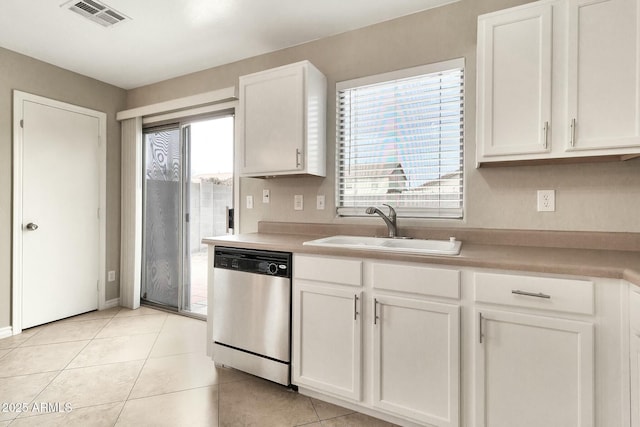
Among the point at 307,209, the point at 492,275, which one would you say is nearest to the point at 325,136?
the point at 307,209

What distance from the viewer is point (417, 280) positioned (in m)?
1.57

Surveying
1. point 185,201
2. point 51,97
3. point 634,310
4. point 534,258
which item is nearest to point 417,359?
point 534,258

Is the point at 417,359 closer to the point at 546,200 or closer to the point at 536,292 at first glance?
the point at 536,292

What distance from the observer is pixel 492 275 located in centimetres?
143

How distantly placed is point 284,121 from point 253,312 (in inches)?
51.8

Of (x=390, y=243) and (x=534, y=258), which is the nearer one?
(x=534, y=258)

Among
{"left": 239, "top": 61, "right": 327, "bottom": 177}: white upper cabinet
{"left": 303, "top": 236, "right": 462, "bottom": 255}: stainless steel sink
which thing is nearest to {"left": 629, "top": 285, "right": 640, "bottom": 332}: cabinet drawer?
{"left": 303, "top": 236, "right": 462, "bottom": 255}: stainless steel sink

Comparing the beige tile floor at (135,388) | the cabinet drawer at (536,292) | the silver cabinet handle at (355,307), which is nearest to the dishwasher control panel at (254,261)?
the silver cabinet handle at (355,307)

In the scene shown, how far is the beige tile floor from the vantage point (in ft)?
5.71

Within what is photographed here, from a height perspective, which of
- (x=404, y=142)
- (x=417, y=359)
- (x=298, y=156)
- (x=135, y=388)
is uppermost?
(x=404, y=142)

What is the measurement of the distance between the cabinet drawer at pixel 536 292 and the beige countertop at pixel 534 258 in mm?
44

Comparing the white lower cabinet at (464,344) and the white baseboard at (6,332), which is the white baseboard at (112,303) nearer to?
the white baseboard at (6,332)

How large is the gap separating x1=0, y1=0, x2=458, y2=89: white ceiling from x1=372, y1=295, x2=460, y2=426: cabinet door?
1.92 meters

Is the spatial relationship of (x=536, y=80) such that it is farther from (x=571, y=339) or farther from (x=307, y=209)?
(x=307, y=209)
